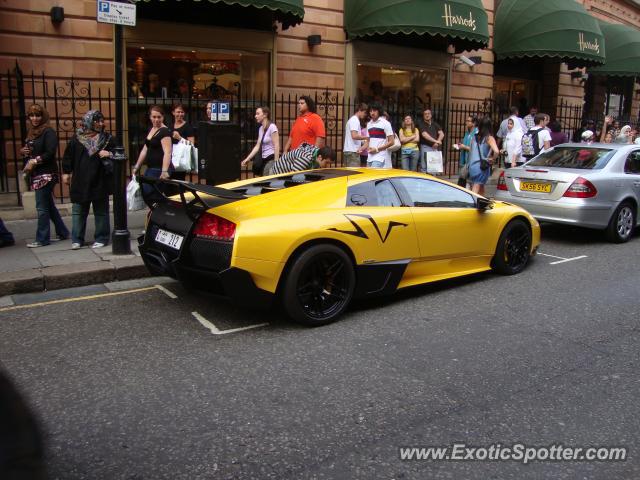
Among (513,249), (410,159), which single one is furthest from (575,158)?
(410,159)

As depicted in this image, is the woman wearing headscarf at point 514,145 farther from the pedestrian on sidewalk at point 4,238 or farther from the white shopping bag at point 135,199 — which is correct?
the pedestrian on sidewalk at point 4,238

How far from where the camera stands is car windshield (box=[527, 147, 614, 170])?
9.06m

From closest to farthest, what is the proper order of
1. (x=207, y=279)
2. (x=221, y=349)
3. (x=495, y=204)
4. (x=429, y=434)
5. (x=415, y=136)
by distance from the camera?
(x=429, y=434), (x=221, y=349), (x=207, y=279), (x=495, y=204), (x=415, y=136)

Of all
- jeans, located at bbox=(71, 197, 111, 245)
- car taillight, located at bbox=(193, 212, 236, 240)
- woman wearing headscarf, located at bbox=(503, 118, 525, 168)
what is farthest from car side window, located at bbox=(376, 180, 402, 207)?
woman wearing headscarf, located at bbox=(503, 118, 525, 168)

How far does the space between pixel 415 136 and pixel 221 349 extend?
8.20 m

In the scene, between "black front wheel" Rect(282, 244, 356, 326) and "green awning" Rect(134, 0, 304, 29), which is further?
"green awning" Rect(134, 0, 304, 29)

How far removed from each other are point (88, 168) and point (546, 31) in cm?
1340

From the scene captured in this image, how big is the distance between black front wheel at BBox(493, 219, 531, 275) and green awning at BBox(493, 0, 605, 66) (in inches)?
432

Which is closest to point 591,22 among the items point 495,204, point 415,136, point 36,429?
point 415,136

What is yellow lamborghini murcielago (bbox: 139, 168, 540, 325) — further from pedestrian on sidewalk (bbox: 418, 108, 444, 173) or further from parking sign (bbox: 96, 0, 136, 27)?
pedestrian on sidewalk (bbox: 418, 108, 444, 173)

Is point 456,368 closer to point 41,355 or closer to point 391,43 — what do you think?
point 41,355

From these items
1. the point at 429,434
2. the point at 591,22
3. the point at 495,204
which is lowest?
the point at 429,434

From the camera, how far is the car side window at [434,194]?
239 inches

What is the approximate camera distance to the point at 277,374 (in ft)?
13.8
